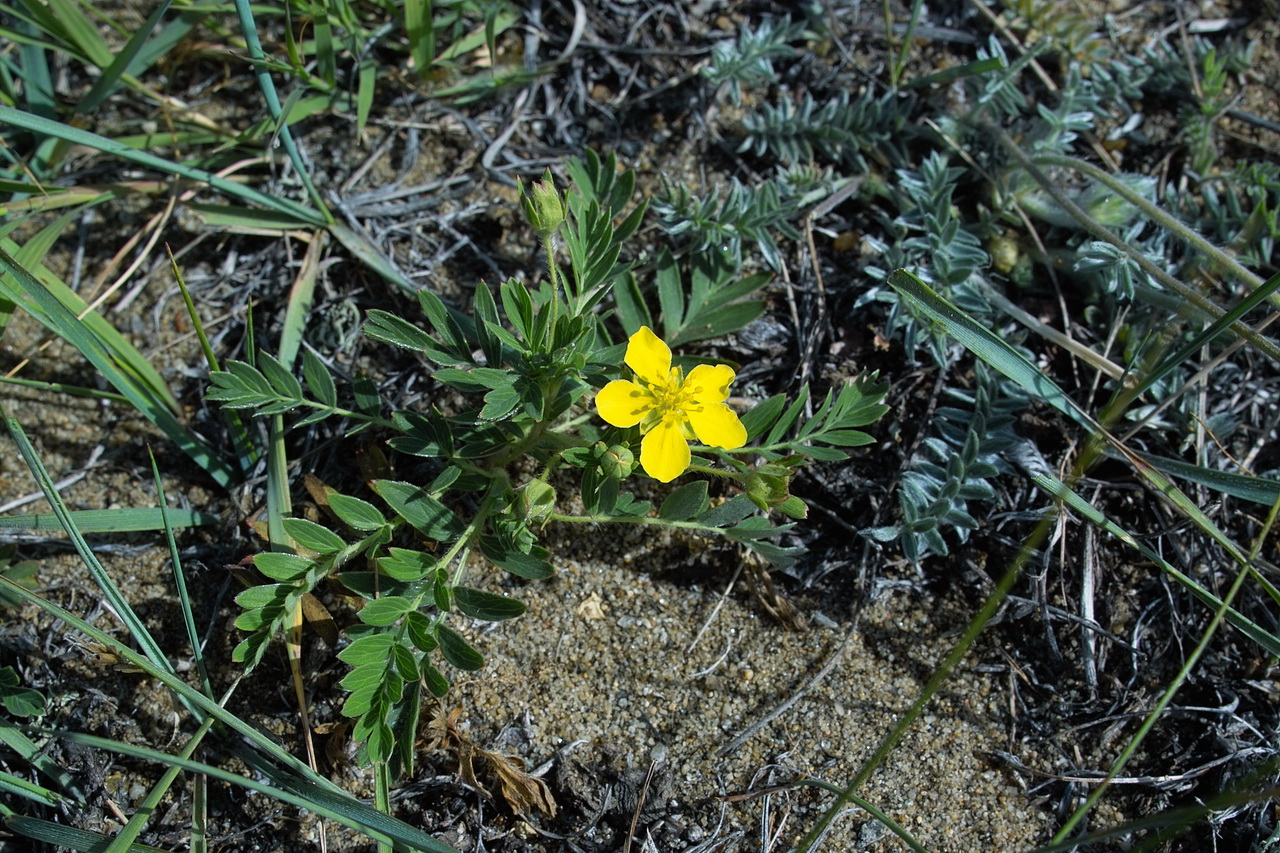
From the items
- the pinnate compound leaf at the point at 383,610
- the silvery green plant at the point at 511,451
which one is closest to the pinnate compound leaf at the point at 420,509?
the silvery green plant at the point at 511,451

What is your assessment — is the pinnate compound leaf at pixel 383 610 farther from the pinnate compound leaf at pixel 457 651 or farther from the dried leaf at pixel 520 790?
the dried leaf at pixel 520 790

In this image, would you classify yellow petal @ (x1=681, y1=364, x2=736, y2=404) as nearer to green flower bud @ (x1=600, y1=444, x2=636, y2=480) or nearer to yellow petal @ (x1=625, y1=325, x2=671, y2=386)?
yellow petal @ (x1=625, y1=325, x2=671, y2=386)

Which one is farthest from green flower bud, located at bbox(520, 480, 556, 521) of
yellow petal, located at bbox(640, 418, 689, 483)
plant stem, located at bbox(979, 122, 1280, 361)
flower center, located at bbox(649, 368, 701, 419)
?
plant stem, located at bbox(979, 122, 1280, 361)

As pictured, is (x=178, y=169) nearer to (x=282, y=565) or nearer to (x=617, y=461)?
(x=282, y=565)

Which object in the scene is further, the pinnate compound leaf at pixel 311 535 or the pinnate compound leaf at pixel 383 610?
the pinnate compound leaf at pixel 311 535

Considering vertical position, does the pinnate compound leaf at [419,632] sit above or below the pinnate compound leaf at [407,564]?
below

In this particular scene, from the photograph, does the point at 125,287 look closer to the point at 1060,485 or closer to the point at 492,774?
the point at 492,774

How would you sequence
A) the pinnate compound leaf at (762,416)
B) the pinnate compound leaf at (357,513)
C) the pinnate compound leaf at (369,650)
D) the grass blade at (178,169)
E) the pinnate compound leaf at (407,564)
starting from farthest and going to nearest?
the grass blade at (178,169) < the pinnate compound leaf at (762,416) < the pinnate compound leaf at (357,513) < the pinnate compound leaf at (407,564) < the pinnate compound leaf at (369,650)

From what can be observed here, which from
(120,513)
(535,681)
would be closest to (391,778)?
(535,681)

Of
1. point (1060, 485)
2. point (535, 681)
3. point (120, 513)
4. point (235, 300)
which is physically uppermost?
point (235, 300)

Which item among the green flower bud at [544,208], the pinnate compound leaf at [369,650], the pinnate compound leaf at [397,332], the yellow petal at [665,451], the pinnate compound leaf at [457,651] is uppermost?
the green flower bud at [544,208]
